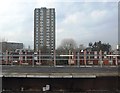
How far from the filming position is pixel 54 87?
932cm

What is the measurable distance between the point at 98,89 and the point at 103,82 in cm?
35

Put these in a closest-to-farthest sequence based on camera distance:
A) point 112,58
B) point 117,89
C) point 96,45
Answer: point 117,89, point 112,58, point 96,45

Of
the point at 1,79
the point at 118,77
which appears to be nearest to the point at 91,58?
the point at 118,77

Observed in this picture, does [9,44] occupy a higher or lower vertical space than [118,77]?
higher

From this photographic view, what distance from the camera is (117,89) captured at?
9086 mm

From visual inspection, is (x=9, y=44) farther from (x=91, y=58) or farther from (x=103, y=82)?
(x=103, y=82)

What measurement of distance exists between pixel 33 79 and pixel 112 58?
11.0m

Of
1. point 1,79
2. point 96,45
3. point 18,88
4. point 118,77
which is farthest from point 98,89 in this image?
point 96,45

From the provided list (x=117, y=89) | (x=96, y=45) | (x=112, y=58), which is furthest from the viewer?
(x=96, y=45)

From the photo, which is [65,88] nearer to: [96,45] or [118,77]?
[118,77]

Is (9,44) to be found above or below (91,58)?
above

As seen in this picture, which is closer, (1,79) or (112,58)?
(1,79)

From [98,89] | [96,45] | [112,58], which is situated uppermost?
[96,45]

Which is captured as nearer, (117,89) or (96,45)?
(117,89)
